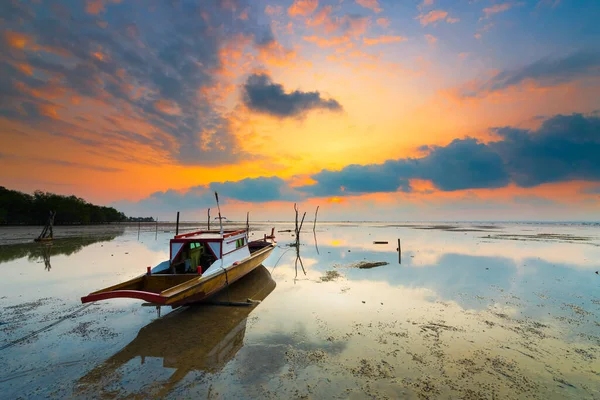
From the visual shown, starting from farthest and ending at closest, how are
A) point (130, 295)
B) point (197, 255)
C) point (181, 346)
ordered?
1. point (197, 255)
2. point (130, 295)
3. point (181, 346)

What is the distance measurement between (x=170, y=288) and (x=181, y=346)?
7.41ft

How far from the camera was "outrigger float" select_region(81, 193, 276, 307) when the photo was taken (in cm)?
837

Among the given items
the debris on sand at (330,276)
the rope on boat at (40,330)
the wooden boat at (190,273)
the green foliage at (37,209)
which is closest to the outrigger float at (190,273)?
the wooden boat at (190,273)

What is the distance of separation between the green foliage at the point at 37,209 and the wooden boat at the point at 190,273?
78162mm

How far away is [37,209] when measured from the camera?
7312cm

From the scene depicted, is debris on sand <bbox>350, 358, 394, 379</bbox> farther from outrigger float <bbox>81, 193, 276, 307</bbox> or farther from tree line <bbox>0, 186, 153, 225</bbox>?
tree line <bbox>0, 186, 153, 225</bbox>

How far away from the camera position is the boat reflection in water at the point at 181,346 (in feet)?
18.6

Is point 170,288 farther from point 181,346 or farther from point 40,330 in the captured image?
point 40,330

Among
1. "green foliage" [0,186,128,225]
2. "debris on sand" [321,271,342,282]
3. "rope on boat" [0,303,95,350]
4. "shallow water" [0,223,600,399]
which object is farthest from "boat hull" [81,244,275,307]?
"green foliage" [0,186,128,225]

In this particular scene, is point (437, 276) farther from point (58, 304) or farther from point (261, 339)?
point (58, 304)

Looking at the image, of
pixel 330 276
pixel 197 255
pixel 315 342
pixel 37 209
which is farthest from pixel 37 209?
pixel 315 342

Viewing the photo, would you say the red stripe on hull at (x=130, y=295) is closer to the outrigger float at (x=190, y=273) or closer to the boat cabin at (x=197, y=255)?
the outrigger float at (x=190, y=273)

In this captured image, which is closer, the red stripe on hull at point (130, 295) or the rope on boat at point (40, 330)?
the rope on boat at point (40, 330)

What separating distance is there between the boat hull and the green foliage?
7957cm
